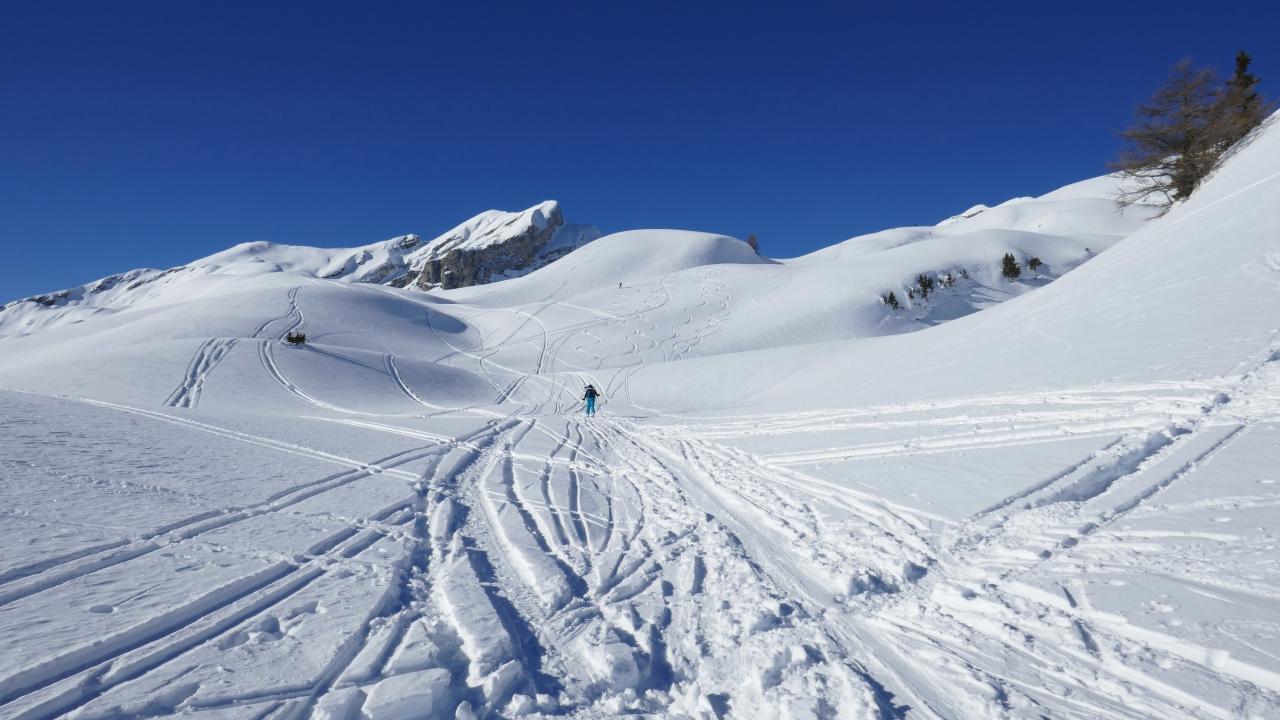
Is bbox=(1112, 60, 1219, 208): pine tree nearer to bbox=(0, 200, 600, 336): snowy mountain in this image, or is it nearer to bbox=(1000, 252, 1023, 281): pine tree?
bbox=(1000, 252, 1023, 281): pine tree

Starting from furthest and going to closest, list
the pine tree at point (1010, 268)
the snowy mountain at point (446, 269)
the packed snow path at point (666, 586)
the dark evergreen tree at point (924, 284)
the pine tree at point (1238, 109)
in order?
the snowy mountain at point (446, 269) < the pine tree at point (1010, 268) < the dark evergreen tree at point (924, 284) < the pine tree at point (1238, 109) < the packed snow path at point (666, 586)

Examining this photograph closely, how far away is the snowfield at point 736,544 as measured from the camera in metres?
2.96

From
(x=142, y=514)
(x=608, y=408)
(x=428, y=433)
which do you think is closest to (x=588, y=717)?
(x=142, y=514)

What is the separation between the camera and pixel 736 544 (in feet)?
17.5

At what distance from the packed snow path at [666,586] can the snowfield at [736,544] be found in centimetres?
3

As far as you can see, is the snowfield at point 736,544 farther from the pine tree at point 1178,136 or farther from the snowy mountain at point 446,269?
the snowy mountain at point 446,269

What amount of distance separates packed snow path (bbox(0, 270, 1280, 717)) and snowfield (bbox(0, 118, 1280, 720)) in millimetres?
25

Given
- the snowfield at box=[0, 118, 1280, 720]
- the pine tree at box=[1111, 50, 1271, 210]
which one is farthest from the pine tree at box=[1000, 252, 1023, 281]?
the snowfield at box=[0, 118, 1280, 720]

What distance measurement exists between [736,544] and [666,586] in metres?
1.17

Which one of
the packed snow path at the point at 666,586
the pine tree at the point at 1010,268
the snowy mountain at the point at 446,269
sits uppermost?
the snowy mountain at the point at 446,269

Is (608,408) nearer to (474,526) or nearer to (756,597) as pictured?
Answer: (474,526)

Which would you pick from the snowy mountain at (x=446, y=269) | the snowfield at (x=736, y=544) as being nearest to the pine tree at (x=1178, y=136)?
the snowfield at (x=736, y=544)

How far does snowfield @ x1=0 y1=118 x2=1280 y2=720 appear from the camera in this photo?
2.96 metres

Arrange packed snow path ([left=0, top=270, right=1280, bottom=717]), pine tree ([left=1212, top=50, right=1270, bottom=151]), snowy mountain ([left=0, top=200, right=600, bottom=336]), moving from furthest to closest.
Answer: snowy mountain ([left=0, top=200, right=600, bottom=336]) → pine tree ([left=1212, top=50, right=1270, bottom=151]) → packed snow path ([left=0, top=270, right=1280, bottom=717])
